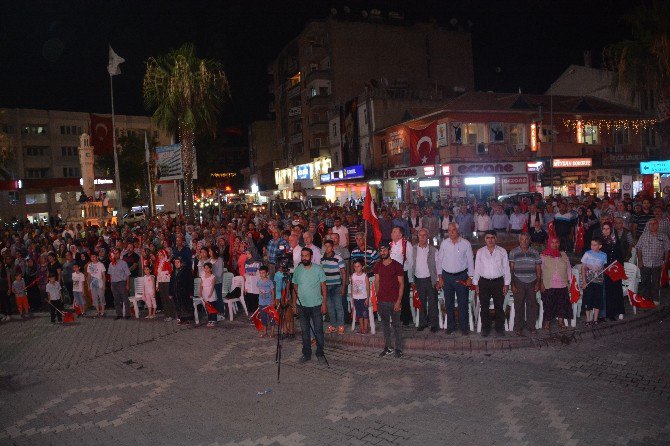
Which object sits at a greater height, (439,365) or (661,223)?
(661,223)

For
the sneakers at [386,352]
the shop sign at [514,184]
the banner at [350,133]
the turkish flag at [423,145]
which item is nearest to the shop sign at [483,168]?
the shop sign at [514,184]

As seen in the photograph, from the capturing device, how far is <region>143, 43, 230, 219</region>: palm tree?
982 inches

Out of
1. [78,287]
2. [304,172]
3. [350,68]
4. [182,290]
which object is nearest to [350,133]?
[350,68]

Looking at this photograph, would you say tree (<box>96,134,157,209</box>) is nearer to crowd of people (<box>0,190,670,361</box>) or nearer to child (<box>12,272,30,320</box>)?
child (<box>12,272,30,320</box>)

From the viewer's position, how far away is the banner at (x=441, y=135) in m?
32.7

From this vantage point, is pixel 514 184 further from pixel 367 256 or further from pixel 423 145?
pixel 367 256

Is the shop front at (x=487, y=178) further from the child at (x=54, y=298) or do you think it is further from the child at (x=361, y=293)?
the child at (x=54, y=298)

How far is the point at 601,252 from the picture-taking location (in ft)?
29.1

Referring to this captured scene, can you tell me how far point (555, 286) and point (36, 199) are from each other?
66848 mm

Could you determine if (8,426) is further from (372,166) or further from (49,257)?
(372,166)

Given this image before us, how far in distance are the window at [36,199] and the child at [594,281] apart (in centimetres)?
6652

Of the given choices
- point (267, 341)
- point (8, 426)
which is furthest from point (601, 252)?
point (8, 426)

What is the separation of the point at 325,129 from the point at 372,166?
1084 centimetres

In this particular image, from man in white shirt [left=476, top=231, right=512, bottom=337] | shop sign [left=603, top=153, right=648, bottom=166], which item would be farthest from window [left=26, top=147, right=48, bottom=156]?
man in white shirt [left=476, top=231, right=512, bottom=337]
